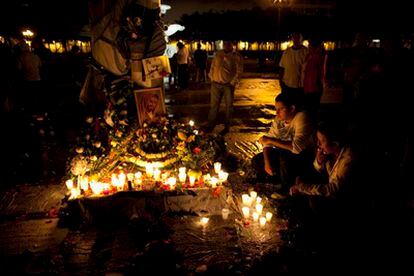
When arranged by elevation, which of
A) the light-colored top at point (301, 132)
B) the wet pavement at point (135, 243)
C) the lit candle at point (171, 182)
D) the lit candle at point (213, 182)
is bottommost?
the wet pavement at point (135, 243)

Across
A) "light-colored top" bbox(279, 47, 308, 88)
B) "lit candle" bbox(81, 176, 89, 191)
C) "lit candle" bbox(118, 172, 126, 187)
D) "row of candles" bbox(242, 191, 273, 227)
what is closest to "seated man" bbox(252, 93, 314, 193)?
"row of candles" bbox(242, 191, 273, 227)

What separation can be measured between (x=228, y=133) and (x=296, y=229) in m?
4.66

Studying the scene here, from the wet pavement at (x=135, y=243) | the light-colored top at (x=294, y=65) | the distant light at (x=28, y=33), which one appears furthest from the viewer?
the distant light at (x=28, y=33)

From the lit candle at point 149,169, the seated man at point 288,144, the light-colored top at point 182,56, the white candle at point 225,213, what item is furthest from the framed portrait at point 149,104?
the light-colored top at point 182,56

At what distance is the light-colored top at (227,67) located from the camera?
28.1 ft

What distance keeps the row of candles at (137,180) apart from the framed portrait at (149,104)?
1159mm

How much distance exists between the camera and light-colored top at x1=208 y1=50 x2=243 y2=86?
8562 millimetres

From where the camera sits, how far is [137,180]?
17.4 ft

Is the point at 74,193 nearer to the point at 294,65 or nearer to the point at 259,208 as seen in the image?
the point at 259,208

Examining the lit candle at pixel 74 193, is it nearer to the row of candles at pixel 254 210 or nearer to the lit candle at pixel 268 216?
the row of candles at pixel 254 210

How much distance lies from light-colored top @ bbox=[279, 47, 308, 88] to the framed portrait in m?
3.33

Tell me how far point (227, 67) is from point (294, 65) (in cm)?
156

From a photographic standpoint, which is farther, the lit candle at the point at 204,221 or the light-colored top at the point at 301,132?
the light-colored top at the point at 301,132

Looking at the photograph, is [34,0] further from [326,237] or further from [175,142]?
[326,237]
